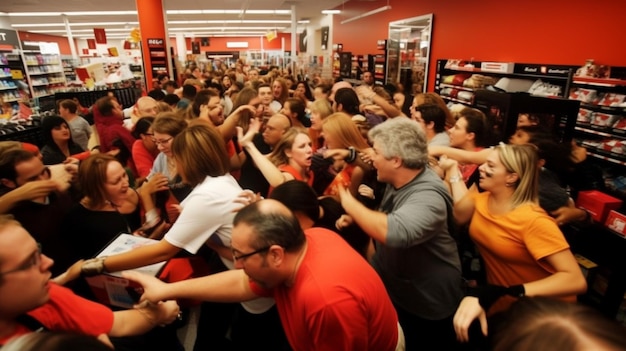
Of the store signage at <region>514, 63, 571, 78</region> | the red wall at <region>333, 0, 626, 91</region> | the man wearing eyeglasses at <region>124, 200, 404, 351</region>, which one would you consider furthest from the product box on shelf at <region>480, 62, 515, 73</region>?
the man wearing eyeglasses at <region>124, 200, 404, 351</region>

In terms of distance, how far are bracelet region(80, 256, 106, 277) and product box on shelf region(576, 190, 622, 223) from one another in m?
3.27

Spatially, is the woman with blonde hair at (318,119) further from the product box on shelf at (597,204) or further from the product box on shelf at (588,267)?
the product box on shelf at (588,267)

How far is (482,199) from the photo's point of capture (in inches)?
90.5

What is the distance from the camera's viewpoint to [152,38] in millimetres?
9648

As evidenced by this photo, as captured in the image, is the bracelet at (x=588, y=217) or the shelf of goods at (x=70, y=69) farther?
the shelf of goods at (x=70, y=69)

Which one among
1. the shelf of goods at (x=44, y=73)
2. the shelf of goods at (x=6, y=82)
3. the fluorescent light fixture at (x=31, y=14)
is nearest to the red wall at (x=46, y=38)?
the fluorescent light fixture at (x=31, y=14)

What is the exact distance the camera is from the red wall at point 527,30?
470 cm

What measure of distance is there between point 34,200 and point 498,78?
6.76 metres

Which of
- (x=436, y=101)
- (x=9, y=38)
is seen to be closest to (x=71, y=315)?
(x=436, y=101)

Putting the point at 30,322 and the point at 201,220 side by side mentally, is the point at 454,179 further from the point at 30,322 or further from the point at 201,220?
the point at 30,322

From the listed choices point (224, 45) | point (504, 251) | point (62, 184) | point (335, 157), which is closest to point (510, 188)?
point (504, 251)

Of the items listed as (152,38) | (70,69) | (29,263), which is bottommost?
(29,263)

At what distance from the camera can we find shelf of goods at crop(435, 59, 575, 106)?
5109mm

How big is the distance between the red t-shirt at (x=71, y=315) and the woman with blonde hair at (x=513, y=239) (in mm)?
1462
